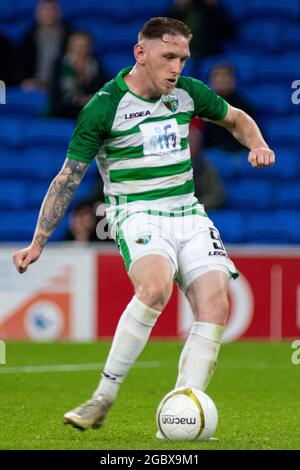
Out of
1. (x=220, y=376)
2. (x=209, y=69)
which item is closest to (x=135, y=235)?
(x=220, y=376)

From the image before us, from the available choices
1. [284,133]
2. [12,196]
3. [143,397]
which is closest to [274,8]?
[284,133]

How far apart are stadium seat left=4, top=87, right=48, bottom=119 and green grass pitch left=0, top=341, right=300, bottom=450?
438cm

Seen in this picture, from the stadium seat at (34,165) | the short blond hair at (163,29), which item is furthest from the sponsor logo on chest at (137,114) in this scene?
the stadium seat at (34,165)

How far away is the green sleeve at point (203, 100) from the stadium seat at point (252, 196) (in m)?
7.53

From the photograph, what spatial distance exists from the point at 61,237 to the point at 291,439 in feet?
26.9

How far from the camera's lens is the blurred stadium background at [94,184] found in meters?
12.0

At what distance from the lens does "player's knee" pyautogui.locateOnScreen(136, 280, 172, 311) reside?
5.83m

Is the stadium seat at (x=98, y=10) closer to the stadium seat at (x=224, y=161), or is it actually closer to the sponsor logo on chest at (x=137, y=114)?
the stadium seat at (x=224, y=161)

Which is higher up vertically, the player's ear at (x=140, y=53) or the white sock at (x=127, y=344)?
the player's ear at (x=140, y=53)

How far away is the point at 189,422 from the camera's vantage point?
5719 mm

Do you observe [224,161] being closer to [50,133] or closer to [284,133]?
[284,133]

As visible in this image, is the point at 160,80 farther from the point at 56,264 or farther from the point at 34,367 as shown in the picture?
the point at 56,264

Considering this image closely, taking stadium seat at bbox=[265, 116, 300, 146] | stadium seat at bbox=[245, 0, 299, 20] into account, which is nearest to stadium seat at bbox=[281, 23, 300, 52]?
stadium seat at bbox=[245, 0, 299, 20]

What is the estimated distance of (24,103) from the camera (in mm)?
15266
